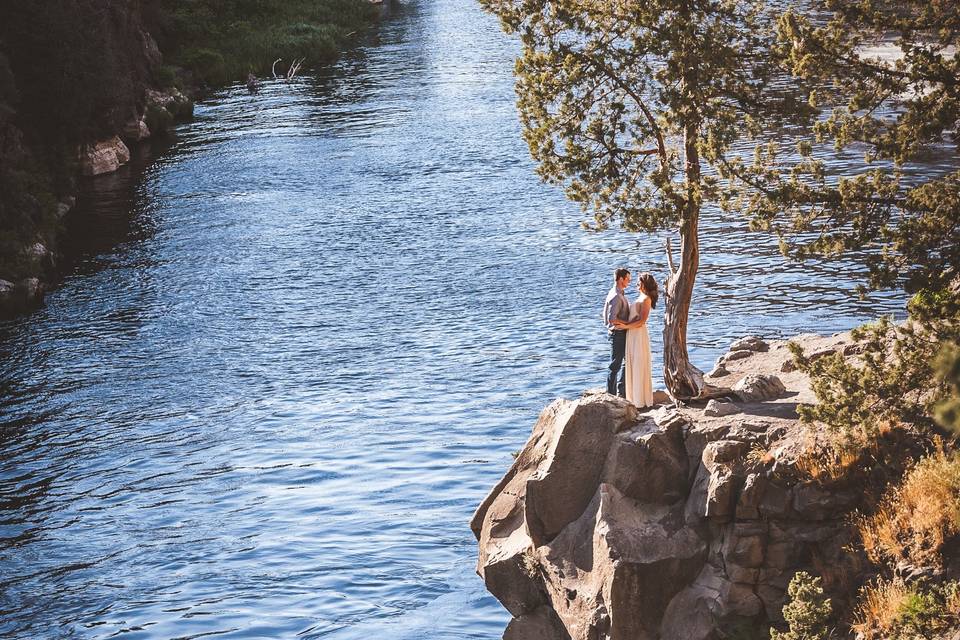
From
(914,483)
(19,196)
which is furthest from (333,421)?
(19,196)

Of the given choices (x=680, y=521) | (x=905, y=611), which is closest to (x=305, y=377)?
(x=680, y=521)

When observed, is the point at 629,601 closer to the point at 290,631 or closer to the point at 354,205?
the point at 290,631

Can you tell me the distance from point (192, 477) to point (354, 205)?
29.8m

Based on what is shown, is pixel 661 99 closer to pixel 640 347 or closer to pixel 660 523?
pixel 640 347

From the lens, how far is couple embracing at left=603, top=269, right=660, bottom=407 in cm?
2459

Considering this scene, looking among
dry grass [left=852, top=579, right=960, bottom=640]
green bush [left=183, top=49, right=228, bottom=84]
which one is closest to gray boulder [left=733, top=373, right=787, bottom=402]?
dry grass [left=852, top=579, right=960, bottom=640]

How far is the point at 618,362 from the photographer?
25.4 meters

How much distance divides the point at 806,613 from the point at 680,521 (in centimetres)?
329

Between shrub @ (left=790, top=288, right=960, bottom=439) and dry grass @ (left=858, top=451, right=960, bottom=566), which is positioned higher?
shrub @ (left=790, top=288, right=960, bottom=439)

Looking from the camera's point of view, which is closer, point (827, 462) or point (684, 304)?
point (827, 462)

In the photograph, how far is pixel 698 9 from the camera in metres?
23.2

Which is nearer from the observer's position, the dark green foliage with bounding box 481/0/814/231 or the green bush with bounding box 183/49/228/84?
the dark green foliage with bounding box 481/0/814/231

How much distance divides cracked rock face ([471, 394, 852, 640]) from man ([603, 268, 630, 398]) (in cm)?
282

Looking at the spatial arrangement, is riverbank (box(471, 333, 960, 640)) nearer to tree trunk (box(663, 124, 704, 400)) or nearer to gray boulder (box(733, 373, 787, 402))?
gray boulder (box(733, 373, 787, 402))
